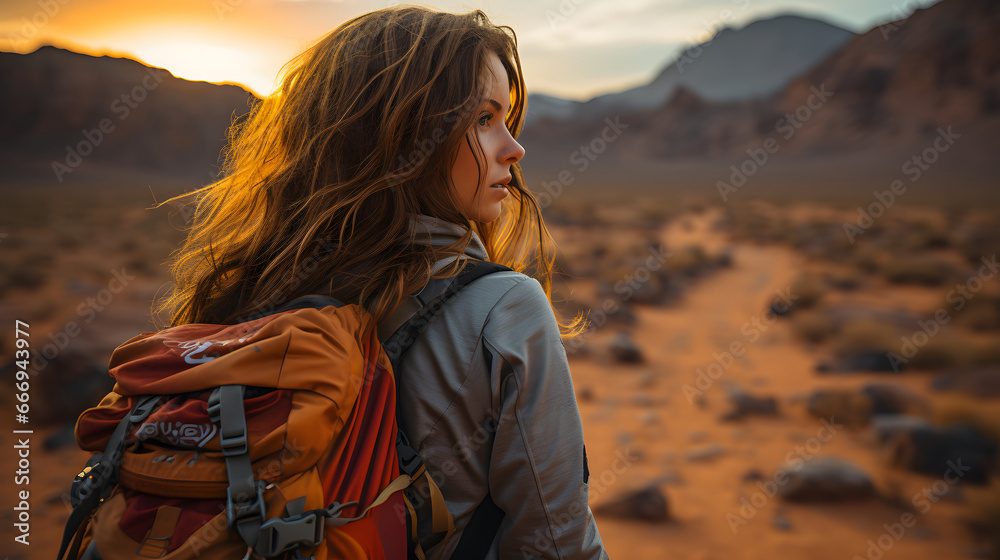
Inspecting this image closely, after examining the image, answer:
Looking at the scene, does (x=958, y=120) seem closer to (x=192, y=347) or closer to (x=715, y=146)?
(x=715, y=146)

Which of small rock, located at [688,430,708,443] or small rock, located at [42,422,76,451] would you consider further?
small rock, located at [688,430,708,443]

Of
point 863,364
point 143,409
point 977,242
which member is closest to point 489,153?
point 143,409

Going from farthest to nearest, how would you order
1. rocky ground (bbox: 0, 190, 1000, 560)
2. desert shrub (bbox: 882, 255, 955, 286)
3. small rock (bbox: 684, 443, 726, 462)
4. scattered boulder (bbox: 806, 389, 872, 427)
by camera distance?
desert shrub (bbox: 882, 255, 955, 286), scattered boulder (bbox: 806, 389, 872, 427), small rock (bbox: 684, 443, 726, 462), rocky ground (bbox: 0, 190, 1000, 560)

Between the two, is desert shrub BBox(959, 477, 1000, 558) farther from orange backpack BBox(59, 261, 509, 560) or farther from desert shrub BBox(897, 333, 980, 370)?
orange backpack BBox(59, 261, 509, 560)

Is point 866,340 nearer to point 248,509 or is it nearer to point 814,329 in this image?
point 814,329

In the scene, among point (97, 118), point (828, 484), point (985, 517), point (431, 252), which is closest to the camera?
point (431, 252)

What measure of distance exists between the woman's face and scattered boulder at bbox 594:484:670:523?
3.02 metres

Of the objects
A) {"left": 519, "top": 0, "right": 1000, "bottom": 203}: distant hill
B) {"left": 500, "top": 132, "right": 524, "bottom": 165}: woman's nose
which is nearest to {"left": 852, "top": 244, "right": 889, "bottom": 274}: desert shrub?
{"left": 500, "top": 132, "right": 524, "bottom": 165}: woman's nose

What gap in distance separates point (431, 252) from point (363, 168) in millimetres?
245

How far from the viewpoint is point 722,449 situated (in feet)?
14.6

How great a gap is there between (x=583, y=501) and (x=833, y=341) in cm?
700

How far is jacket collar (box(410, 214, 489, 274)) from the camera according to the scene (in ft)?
3.65

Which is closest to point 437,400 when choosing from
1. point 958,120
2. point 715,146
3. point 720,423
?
point 720,423

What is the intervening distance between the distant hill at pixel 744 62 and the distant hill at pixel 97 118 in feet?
166
